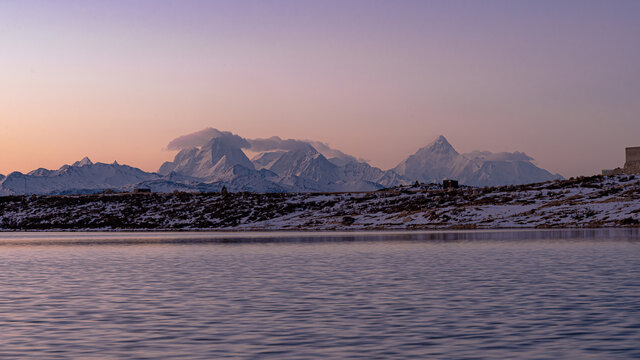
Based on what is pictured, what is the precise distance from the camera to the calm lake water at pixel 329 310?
16766 millimetres

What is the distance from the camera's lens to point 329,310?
75.2ft

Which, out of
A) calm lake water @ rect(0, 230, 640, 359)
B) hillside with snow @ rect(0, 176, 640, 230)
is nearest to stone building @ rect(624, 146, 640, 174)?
hillside with snow @ rect(0, 176, 640, 230)

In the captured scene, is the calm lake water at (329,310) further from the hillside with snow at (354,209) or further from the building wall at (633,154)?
the building wall at (633,154)

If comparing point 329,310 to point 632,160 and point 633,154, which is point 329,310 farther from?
point 633,154

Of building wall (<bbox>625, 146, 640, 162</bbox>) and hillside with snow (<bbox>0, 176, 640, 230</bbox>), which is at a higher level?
building wall (<bbox>625, 146, 640, 162</bbox>)

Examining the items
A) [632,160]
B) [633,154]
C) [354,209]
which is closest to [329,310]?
[354,209]

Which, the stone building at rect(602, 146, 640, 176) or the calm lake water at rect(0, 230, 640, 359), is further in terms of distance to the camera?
the stone building at rect(602, 146, 640, 176)

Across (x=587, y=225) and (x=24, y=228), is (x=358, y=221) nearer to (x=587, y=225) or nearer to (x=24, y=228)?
(x=587, y=225)

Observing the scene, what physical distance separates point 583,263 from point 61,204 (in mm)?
156773

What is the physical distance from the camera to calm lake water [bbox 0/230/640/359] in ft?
55.0

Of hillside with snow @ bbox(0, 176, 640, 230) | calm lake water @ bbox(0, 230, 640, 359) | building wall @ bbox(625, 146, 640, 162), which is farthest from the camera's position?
building wall @ bbox(625, 146, 640, 162)

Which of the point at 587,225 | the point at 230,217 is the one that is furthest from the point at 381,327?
the point at 230,217

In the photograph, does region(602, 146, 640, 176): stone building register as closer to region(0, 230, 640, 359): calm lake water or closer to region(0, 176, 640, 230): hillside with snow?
region(0, 176, 640, 230): hillside with snow

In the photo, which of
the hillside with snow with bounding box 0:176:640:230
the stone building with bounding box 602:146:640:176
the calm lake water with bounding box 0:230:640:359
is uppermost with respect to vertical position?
the stone building with bounding box 602:146:640:176
